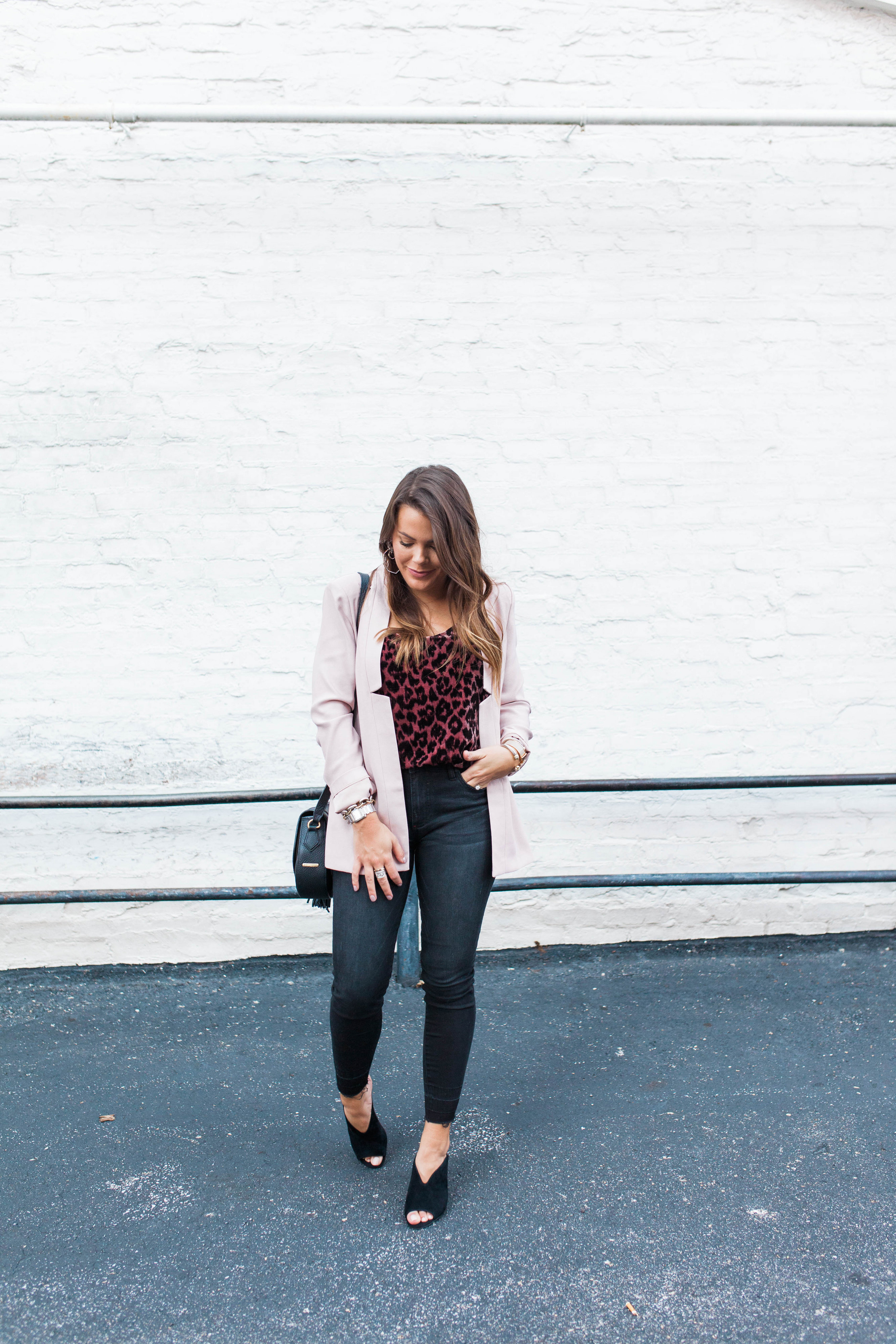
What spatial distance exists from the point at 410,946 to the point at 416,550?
1.85m

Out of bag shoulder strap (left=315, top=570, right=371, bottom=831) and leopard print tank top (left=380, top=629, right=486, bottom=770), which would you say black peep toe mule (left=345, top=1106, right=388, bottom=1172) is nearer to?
bag shoulder strap (left=315, top=570, right=371, bottom=831)

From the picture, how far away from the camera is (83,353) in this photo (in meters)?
3.62

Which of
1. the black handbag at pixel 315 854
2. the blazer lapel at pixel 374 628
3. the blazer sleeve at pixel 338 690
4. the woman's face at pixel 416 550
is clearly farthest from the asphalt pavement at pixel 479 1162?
the woman's face at pixel 416 550

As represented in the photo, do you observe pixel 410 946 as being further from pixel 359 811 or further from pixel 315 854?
pixel 359 811

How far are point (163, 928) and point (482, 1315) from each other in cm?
215

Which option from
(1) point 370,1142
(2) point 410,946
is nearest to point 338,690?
(1) point 370,1142

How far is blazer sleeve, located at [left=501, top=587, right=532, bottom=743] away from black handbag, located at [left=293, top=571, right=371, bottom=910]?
35cm

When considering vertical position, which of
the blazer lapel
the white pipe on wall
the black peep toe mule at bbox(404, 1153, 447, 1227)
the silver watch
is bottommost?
the black peep toe mule at bbox(404, 1153, 447, 1227)

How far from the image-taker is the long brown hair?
2217 millimetres

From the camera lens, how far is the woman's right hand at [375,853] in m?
2.29

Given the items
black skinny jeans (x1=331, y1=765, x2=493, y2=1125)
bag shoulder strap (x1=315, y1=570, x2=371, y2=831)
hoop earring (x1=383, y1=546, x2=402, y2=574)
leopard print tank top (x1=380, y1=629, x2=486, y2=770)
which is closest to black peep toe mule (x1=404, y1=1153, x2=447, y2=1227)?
black skinny jeans (x1=331, y1=765, x2=493, y2=1125)

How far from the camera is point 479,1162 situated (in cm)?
267

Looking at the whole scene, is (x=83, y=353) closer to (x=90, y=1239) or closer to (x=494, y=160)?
(x=494, y=160)

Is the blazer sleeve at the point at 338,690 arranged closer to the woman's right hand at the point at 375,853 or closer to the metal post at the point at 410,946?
the woman's right hand at the point at 375,853
